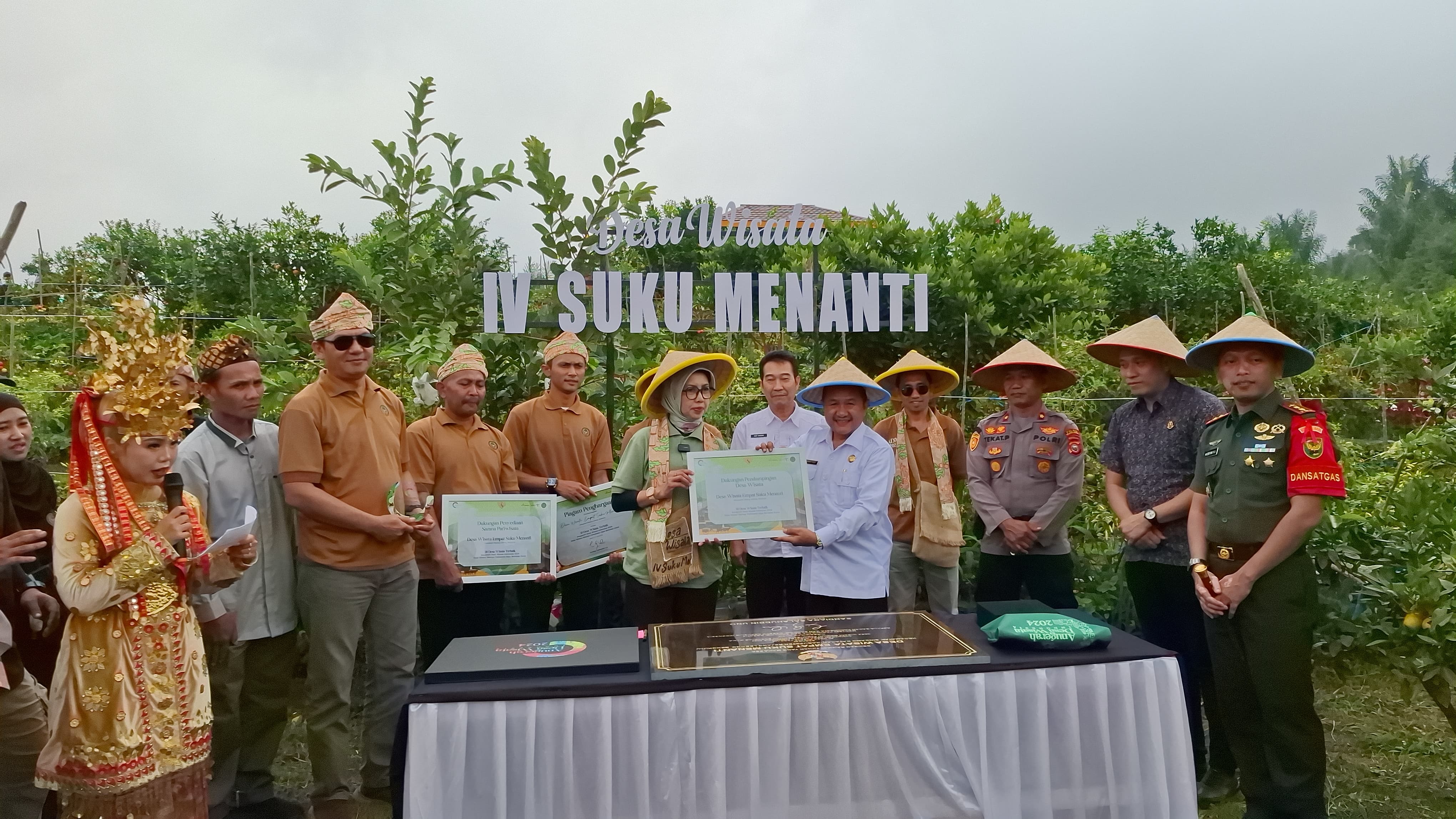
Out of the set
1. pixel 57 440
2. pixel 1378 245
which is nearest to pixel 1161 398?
pixel 57 440

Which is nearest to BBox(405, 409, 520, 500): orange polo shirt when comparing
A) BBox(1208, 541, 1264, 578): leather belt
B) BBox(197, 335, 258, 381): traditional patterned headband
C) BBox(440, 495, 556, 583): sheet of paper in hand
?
BBox(440, 495, 556, 583): sheet of paper in hand

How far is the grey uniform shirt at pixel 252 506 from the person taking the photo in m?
3.42

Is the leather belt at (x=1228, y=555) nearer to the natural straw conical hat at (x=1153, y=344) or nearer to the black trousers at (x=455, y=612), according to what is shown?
the natural straw conical hat at (x=1153, y=344)

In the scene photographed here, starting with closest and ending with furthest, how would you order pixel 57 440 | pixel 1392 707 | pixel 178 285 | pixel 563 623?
pixel 563 623
pixel 1392 707
pixel 57 440
pixel 178 285

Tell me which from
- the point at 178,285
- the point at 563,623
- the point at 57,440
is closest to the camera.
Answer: the point at 563,623

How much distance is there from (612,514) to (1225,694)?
2.79m

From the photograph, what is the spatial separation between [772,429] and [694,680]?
7.39 ft

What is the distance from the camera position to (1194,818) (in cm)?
263

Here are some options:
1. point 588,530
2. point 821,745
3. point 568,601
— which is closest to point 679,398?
point 588,530

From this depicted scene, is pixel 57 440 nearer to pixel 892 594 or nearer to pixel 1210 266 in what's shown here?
pixel 892 594

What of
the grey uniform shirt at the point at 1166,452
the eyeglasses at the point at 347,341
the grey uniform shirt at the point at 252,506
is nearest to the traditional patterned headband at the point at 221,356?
the grey uniform shirt at the point at 252,506

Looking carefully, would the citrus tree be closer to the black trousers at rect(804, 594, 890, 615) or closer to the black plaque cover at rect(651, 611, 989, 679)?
the black trousers at rect(804, 594, 890, 615)

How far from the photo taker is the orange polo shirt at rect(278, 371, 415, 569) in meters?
3.37

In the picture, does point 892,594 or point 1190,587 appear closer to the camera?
point 1190,587
